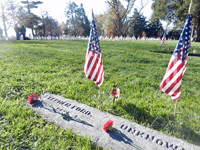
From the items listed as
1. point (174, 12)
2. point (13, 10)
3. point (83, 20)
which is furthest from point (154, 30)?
point (13, 10)

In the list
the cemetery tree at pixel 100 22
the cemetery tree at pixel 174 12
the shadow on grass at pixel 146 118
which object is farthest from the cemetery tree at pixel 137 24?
the shadow on grass at pixel 146 118

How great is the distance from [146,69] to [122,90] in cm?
247

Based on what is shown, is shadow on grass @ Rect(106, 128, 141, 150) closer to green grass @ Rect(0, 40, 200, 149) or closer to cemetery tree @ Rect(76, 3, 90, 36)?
green grass @ Rect(0, 40, 200, 149)

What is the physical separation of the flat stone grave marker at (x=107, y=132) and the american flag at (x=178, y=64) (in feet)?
3.14

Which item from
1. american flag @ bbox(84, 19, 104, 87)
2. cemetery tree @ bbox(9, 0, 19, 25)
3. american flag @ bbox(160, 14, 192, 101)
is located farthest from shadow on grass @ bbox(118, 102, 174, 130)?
cemetery tree @ bbox(9, 0, 19, 25)

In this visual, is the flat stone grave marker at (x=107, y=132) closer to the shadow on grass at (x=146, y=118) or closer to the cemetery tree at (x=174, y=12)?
the shadow on grass at (x=146, y=118)

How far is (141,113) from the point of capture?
2.88 meters

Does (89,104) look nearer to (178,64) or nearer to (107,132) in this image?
(107,132)

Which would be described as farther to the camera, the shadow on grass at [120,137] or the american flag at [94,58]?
the american flag at [94,58]

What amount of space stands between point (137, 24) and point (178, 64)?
5312 cm

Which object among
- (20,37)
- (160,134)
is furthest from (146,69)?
(20,37)

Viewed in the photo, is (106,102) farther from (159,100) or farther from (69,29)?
(69,29)

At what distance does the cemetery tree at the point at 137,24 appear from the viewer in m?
50.4

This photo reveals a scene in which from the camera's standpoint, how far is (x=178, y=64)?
8.65ft
